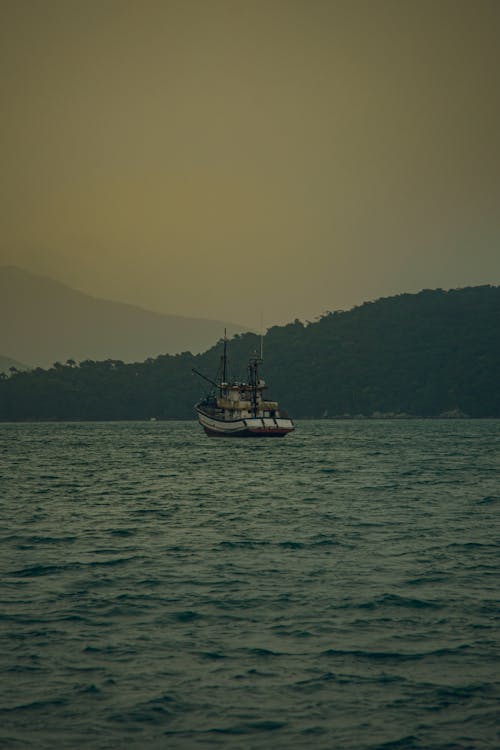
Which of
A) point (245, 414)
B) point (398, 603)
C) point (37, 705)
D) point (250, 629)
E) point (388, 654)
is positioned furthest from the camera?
point (245, 414)

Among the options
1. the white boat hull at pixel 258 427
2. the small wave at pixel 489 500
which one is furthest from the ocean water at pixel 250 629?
the white boat hull at pixel 258 427

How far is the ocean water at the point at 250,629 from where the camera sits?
11789 mm

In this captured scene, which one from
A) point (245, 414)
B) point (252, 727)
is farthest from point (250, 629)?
point (245, 414)

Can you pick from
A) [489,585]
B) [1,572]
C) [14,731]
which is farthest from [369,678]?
[1,572]

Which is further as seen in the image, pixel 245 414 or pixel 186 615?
pixel 245 414

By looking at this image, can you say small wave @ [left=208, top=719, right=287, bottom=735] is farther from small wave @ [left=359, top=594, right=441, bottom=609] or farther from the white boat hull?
the white boat hull

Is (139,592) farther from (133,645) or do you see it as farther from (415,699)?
(415,699)

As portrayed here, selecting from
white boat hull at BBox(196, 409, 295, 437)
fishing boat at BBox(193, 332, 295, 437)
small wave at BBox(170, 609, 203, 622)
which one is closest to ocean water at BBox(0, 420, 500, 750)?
small wave at BBox(170, 609, 203, 622)

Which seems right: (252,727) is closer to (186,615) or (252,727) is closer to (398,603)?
(186,615)

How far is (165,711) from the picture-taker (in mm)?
12180

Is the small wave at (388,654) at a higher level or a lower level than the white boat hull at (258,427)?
lower

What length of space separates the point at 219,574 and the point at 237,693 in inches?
334

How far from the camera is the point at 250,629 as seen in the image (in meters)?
16.2

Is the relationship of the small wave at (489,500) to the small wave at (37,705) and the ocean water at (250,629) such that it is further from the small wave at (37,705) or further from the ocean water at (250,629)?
the small wave at (37,705)
